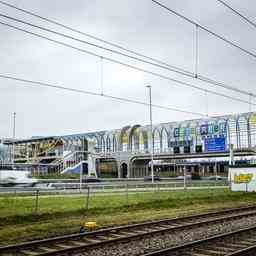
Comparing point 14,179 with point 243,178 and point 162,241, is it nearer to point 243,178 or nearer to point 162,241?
point 243,178

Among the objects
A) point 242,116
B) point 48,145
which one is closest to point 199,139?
point 242,116

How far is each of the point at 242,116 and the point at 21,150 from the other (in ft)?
317

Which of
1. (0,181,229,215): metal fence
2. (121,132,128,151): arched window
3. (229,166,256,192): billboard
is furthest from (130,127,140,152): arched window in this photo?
(229,166,256,192): billboard

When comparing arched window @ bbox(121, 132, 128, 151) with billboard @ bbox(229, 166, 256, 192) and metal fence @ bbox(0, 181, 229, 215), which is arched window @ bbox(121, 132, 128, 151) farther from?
billboard @ bbox(229, 166, 256, 192)

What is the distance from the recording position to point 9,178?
54.9 meters

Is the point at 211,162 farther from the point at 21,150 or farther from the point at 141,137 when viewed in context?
the point at 21,150

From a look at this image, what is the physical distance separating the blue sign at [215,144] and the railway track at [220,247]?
2441 inches

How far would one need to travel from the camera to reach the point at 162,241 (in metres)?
13.9

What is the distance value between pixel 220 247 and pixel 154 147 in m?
94.1

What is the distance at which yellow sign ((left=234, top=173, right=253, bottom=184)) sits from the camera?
141 ft

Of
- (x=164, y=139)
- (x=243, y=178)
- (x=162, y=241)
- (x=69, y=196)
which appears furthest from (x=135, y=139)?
(x=162, y=241)

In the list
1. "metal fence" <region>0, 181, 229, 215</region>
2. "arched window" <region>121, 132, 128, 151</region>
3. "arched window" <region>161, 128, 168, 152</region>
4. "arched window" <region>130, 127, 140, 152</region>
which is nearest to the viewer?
"metal fence" <region>0, 181, 229, 215</region>

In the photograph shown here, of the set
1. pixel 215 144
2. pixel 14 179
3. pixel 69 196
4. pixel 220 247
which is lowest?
pixel 220 247

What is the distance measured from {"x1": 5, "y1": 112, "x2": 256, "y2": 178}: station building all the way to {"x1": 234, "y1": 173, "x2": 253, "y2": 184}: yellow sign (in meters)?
31.7
